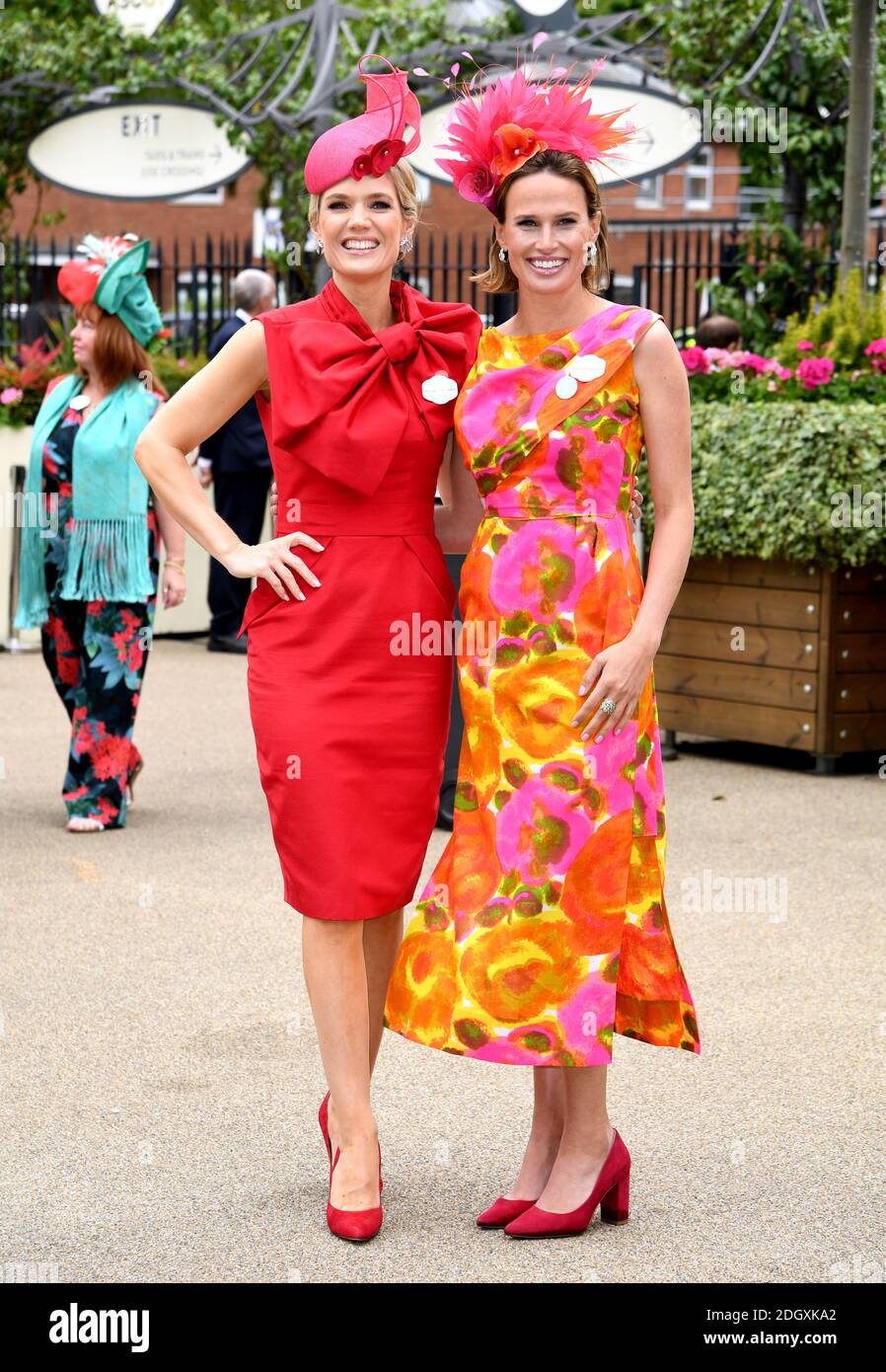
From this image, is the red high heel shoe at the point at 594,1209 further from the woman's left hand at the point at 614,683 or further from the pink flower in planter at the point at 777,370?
the pink flower in planter at the point at 777,370

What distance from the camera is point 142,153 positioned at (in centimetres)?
1311

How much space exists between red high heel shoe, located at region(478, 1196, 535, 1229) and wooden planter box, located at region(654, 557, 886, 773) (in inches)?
194

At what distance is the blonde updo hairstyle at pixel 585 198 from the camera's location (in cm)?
344

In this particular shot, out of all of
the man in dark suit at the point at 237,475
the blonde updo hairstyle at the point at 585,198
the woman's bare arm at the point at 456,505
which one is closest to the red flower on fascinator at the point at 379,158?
the blonde updo hairstyle at the point at 585,198

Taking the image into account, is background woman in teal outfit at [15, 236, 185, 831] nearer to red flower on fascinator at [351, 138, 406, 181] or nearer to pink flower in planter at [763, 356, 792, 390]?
pink flower in planter at [763, 356, 792, 390]

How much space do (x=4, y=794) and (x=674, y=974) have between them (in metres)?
4.91

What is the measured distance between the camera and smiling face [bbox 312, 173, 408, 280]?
3.55 meters

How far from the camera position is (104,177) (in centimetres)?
1320

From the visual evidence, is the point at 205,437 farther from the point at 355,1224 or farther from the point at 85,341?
the point at 85,341

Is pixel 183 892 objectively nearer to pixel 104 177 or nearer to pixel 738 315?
pixel 104 177

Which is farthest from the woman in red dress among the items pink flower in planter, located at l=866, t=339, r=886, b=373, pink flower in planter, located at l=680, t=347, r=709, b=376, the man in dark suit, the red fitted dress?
the man in dark suit

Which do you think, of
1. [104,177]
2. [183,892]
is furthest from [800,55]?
[183,892]

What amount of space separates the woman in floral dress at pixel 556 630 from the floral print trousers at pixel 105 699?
3.96 meters

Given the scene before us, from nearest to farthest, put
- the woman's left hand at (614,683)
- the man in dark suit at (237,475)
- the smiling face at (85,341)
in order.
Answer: the woman's left hand at (614,683)
the smiling face at (85,341)
the man in dark suit at (237,475)
